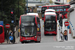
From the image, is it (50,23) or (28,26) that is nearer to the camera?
(28,26)

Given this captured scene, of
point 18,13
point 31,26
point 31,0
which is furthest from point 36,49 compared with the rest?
point 31,0

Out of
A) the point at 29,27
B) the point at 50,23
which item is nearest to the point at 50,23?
the point at 50,23

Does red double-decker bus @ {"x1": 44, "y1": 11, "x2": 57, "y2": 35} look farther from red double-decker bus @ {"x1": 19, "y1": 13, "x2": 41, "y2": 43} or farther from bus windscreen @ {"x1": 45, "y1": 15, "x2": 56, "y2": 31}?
red double-decker bus @ {"x1": 19, "y1": 13, "x2": 41, "y2": 43}

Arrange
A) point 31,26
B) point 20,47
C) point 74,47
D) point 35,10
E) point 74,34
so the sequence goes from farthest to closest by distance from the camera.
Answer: point 35,10
point 74,34
point 31,26
point 20,47
point 74,47

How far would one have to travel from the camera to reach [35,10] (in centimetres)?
8538

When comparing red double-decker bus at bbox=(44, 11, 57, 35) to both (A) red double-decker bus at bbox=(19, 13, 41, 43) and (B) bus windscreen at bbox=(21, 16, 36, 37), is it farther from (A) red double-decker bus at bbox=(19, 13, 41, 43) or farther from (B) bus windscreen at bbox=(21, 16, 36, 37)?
(B) bus windscreen at bbox=(21, 16, 36, 37)

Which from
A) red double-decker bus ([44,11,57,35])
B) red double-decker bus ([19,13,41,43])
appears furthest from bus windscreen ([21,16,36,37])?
red double-decker bus ([44,11,57,35])

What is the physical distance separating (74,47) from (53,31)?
105ft

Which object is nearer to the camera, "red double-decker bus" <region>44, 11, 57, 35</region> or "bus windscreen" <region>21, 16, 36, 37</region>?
"bus windscreen" <region>21, 16, 36, 37</region>

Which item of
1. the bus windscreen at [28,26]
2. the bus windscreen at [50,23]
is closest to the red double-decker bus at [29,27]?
the bus windscreen at [28,26]

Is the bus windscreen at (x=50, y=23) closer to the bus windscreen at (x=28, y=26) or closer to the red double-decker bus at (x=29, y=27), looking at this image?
the red double-decker bus at (x=29, y=27)

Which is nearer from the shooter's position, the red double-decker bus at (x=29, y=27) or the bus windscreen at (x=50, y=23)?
the red double-decker bus at (x=29, y=27)

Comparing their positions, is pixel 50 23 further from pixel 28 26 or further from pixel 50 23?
pixel 28 26

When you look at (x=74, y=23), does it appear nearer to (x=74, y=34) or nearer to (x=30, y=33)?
(x=74, y=34)
